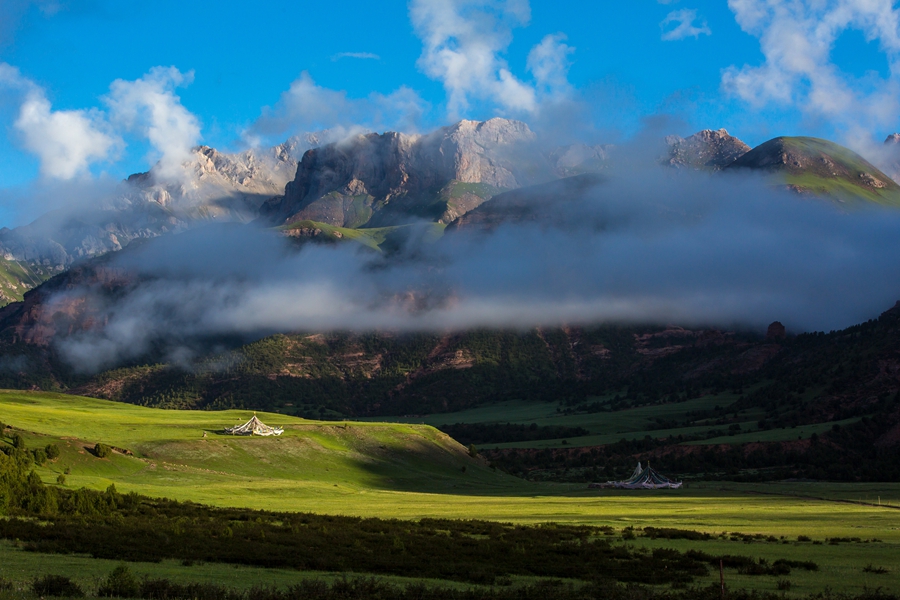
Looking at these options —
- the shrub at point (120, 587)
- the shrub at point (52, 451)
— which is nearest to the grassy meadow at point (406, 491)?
the shrub at point (52, 451)

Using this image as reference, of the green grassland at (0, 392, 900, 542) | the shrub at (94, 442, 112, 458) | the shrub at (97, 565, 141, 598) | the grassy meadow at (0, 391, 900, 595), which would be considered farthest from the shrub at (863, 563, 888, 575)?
the shrub at (94, 442, 112, 458)

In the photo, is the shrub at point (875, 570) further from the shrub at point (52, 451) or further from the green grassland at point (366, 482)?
the shrub at point (52, 451)

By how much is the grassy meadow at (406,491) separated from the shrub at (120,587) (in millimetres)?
4722

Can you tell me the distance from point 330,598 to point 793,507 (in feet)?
200

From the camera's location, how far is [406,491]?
103 m

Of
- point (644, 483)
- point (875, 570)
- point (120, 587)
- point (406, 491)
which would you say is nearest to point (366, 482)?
point (406, 491)

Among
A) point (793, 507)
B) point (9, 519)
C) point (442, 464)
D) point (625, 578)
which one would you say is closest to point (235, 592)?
point (625, 578)

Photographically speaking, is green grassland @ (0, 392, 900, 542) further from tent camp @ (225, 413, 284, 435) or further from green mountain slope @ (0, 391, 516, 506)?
tent camp @ (225, 413, 284, 435)

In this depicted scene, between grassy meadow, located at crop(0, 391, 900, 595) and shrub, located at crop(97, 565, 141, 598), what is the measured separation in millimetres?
4722

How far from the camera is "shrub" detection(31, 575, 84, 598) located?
934 inches

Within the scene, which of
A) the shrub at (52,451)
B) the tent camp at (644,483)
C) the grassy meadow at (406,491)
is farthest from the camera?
the tent camp at (644,483)

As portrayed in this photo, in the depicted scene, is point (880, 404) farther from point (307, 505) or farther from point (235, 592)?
point (235, 592)

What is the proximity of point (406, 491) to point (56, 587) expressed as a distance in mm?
80730

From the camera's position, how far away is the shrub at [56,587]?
77.8 feet
